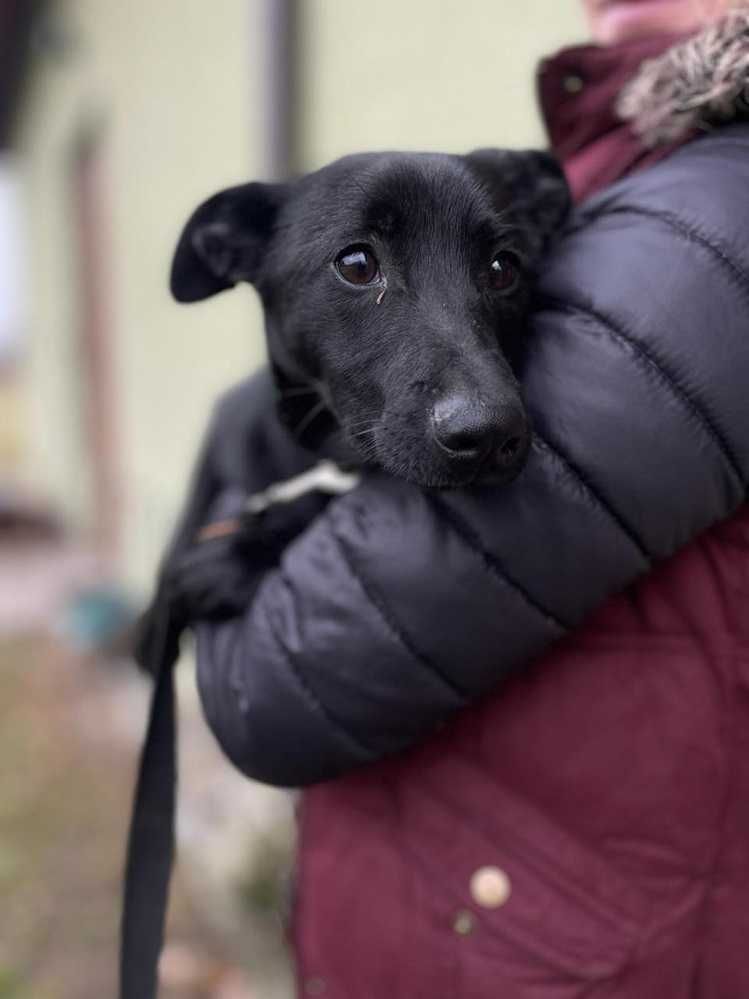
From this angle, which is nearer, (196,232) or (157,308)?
(196,232)

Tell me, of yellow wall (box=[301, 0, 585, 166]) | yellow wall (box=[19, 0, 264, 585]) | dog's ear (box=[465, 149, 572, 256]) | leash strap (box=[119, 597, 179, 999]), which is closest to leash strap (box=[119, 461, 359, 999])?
leash strap (box=[119, 597, 179, 999])

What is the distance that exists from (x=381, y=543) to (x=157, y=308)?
3882 mm

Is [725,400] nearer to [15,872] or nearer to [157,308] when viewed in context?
[15,872]

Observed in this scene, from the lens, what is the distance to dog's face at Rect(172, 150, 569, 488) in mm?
854

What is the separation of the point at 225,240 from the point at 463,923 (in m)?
0.79

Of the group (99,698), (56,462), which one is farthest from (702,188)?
(56,462)

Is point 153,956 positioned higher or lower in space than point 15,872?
higher

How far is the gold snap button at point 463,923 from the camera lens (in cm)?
97

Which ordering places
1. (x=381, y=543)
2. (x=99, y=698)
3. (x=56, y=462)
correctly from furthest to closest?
(x=56, y=462), (x=99, y=698), (x=381, y=543)

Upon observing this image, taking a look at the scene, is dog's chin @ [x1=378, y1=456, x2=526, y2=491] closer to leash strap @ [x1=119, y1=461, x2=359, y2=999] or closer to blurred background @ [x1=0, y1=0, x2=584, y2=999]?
leash strap @ [x1=119, y1=461, x2=359, y2=999]

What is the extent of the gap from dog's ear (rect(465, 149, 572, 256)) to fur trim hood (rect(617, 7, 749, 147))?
0.10 metres

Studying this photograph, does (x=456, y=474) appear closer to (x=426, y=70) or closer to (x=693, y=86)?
(x=693, y=86)

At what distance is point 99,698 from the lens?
406 centimetres

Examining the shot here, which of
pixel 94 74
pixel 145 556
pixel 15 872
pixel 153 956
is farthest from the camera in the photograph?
pixel 94 74
